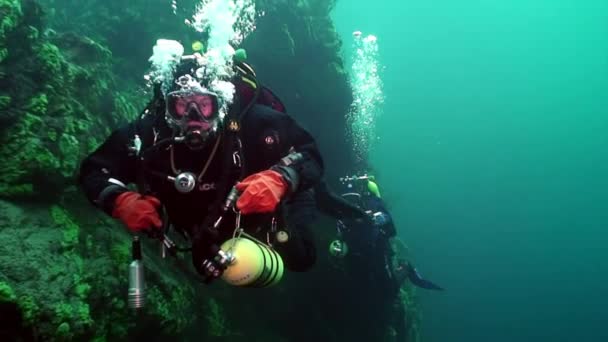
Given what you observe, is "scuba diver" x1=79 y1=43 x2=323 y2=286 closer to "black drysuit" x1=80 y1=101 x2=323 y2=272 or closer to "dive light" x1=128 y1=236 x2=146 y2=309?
"black drysuit" x1=80 y1=101 x2=323 y2=272

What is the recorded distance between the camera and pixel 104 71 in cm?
763

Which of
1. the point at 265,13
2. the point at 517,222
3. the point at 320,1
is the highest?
the point at 517,222

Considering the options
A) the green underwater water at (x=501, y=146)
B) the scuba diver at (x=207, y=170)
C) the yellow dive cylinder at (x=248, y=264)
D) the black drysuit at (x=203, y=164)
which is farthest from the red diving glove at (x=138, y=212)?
the green underwater water at (x=501, y=146)

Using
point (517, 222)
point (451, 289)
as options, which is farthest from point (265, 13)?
point (517, 222)

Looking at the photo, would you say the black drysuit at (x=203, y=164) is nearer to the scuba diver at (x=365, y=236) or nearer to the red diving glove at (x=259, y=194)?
the red diving glove at (x=259, y=194)

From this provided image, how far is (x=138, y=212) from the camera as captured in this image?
2.65 metres

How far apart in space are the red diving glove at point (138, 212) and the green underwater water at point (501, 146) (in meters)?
70.4

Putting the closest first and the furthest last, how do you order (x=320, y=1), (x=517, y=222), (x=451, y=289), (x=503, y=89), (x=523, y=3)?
(x=320, y=1) < (x=451, y=289) < (x=517, y=222) < (x=503, y=89) < (x=523, y=3)

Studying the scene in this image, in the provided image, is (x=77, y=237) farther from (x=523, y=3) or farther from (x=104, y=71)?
(x=523, y=3)

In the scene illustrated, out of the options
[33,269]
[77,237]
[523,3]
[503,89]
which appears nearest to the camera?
[33,269]

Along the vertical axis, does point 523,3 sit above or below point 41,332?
above

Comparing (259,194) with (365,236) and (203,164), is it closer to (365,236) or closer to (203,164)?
(203,164)

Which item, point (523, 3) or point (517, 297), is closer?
point (517, 297)

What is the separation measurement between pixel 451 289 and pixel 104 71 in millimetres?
69213
